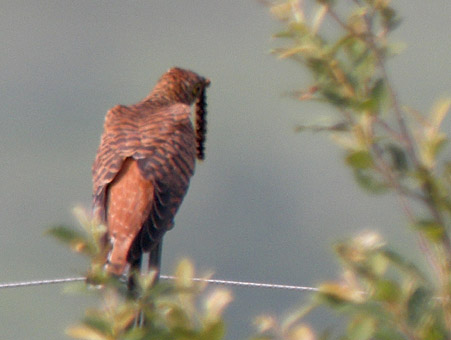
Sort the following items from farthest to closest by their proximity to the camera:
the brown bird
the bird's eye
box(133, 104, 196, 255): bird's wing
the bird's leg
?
the bird's eye, the bird's leg, box(133, 104, 196, 255): bird's wing, the brown bird

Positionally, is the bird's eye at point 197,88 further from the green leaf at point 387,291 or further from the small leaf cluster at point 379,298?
the green leaf at point 387,291

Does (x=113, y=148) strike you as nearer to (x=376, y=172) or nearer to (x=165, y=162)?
(x=165, y=162)

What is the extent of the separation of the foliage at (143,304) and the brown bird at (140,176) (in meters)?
2.50

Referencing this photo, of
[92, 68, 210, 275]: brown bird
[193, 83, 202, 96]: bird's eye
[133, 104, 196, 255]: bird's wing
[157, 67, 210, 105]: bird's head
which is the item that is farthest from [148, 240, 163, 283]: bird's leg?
[193, 83, 202, 96]: bird's eye

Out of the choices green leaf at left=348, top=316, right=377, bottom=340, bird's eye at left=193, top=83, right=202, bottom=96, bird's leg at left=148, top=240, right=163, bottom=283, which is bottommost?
green leaf at left=348, top=316, right=377, bottom=340

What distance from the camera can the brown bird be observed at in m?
4.66

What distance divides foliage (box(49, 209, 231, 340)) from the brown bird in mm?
2504

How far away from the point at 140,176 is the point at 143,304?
355cm

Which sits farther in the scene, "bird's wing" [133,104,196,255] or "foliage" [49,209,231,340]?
"bird's wing" [133,104,196,255]

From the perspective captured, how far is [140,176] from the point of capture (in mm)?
4930

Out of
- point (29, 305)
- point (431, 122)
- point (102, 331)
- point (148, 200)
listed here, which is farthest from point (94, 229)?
point (29, 305)

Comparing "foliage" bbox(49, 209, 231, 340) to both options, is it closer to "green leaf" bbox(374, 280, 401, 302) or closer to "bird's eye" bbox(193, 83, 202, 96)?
"green leaf" bbox(374, 280, 401, 302)

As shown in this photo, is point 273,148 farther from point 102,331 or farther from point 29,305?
point 102,331

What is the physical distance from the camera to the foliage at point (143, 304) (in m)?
1.40
